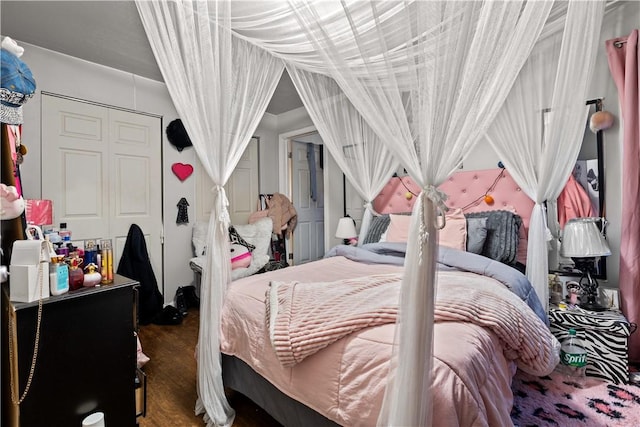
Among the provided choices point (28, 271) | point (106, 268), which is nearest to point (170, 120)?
point (106, 268)

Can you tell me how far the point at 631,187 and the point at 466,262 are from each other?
115 cm

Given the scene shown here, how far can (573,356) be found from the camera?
1.93m

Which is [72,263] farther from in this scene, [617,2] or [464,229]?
[617,2]

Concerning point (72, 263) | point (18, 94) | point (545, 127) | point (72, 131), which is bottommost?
point (72, 263)

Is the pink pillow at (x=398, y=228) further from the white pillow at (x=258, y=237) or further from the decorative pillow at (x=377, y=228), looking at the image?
the white pillow at (x=258, y=237)

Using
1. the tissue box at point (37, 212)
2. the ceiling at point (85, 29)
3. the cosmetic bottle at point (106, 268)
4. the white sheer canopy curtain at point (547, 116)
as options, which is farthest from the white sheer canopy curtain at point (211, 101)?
the white sheer canopy curtain at point (547, 116)

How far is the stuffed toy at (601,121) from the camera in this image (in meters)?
2.15

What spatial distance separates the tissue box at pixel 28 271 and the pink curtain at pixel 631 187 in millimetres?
3152

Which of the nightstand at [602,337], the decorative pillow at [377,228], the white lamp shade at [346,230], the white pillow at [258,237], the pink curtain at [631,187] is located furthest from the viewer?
the white pillow at [258,237]

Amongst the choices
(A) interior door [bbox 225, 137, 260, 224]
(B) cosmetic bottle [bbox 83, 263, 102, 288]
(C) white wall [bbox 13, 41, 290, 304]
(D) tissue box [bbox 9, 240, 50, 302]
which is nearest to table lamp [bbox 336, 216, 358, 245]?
(A) interior door [bbox 225, 137, 260, 224]

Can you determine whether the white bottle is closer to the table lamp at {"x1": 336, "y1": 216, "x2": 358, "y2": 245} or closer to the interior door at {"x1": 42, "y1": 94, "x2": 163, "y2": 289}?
the interior door at {"x1": 42, "y1": 94, "x2": 163, "y2": 289}

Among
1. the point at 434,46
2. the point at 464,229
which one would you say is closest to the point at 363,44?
the point at 434,46

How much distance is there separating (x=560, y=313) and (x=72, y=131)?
13.9 feet

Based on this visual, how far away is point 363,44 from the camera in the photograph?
1.20m
